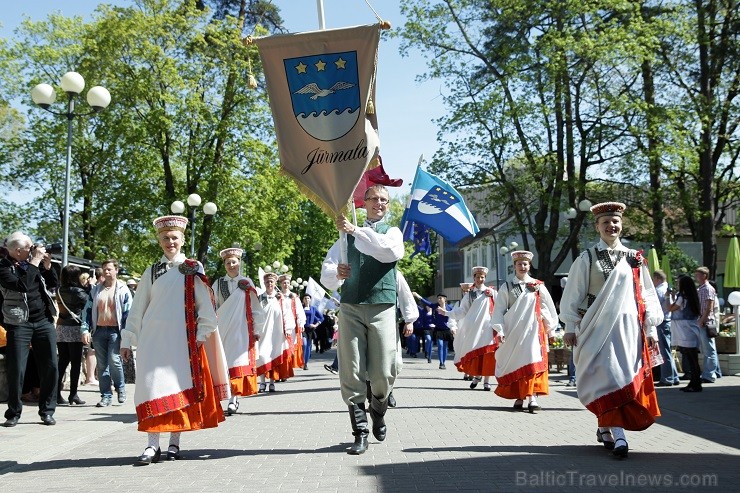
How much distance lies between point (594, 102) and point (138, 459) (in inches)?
1106

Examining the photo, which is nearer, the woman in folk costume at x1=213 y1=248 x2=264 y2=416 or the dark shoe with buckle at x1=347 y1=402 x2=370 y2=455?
the dark shoe with buckle at x1=347 y1=402 x2=370 y2=455

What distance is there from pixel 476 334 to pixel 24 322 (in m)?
8.10

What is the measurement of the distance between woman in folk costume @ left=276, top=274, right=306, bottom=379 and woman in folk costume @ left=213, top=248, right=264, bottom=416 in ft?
12.8

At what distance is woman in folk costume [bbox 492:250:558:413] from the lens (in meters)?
12.7

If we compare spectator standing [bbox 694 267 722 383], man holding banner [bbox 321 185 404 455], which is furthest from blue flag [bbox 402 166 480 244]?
man holding banner [bbox 321 185 404 455]

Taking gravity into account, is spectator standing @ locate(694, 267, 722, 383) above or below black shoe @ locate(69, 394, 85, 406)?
above

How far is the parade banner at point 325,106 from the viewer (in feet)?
27.9

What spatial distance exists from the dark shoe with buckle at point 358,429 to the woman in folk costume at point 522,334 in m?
4.53

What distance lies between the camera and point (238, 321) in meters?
13.5

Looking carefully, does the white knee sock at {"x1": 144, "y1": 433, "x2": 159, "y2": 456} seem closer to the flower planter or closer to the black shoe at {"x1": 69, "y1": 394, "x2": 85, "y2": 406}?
the black shoe at {"x1": 69, "y1": 394, "x2": 85, "y2": 406}

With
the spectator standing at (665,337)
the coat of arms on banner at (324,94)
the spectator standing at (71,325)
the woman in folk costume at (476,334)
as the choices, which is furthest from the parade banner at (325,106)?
the spectator standing at (665,337)

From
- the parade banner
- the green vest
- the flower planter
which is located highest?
the parade banner

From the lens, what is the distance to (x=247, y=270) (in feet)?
166

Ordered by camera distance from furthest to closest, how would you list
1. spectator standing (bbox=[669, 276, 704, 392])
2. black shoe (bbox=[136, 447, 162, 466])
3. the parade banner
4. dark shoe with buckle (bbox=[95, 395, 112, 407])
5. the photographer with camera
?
1. spectator standing (bbox=[669, 276, 704, 392])
2. dark shoe with buckle (bbox=[95, 395, 112, 407])
3. the photographer with camera
4. the parade banner
5. black shoe (bbox=[136, 447, 162, 466])
